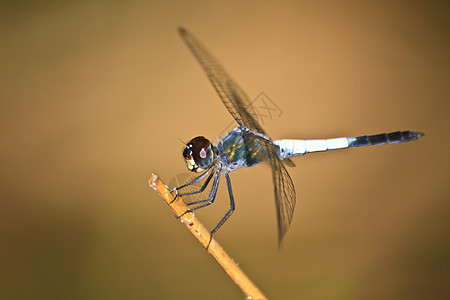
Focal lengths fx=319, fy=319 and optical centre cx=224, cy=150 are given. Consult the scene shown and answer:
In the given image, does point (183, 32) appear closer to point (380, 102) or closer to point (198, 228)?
point (198, 228)

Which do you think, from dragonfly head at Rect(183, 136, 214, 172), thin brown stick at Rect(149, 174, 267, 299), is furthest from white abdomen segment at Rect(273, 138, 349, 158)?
thin brown stick at Rect(149, 174, 267, 299)

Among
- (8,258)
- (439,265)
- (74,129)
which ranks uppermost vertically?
(74,129)

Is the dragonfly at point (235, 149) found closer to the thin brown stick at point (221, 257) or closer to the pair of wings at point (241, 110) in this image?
the pair of wings at point (241, 110)

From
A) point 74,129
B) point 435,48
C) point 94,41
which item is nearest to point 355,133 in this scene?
point 435,48

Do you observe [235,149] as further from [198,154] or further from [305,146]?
[305,146]

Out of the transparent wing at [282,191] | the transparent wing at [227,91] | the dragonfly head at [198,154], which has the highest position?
the transparent wing at [227,91]

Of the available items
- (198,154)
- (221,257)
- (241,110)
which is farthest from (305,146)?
(221,257)

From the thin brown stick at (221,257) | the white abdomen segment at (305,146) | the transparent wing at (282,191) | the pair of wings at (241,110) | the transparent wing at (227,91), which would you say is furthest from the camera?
the white abdomen segment at (305,146)

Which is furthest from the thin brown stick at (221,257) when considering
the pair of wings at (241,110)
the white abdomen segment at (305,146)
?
the white abdomen segment at (305,146)
